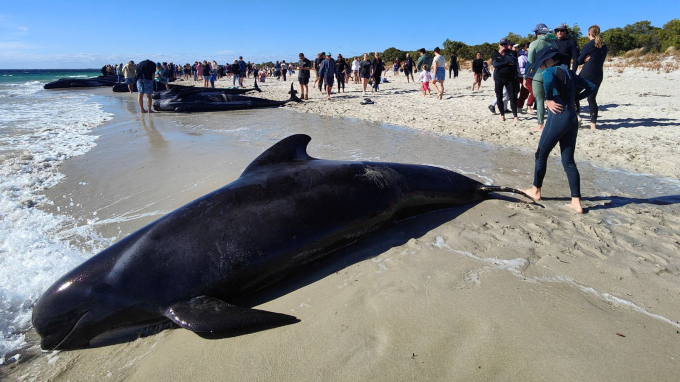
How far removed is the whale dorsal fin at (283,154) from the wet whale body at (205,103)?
470 inches

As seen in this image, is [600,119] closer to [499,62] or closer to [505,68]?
[505,68]

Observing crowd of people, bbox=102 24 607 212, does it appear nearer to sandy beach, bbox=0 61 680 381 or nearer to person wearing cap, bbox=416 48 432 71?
person wearing cap, bbox=416 48 432 71

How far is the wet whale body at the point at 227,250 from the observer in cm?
273

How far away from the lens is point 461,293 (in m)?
2.81

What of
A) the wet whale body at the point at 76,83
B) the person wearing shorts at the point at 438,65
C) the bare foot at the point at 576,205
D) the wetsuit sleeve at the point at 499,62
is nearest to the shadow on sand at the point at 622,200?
the bare foot at the point at 576,205

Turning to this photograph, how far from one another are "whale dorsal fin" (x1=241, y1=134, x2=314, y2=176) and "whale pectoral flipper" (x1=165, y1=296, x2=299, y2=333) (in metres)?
1.41

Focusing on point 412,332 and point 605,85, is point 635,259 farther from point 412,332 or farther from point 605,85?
point 605,85

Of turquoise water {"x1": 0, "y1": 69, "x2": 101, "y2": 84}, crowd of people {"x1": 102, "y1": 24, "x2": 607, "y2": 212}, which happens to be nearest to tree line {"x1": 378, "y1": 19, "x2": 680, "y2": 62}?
crowd of people {"x1": 102, "y1": 24, "x2": 607, "y2": 212}

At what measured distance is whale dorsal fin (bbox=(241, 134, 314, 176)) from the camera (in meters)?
3.81

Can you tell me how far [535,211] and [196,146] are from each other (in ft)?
21.0

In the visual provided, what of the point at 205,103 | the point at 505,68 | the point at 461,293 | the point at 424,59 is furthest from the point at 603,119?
the point at 205,103

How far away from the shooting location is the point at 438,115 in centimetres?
1169

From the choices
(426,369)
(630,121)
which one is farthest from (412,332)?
(630,121)

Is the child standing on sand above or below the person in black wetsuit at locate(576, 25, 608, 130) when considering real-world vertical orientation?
above
